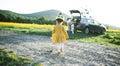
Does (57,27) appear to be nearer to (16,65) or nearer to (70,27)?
(16,65)

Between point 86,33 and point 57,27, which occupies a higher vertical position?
point 57,27

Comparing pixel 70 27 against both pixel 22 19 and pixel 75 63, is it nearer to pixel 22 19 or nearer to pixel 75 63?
pixel 75 63

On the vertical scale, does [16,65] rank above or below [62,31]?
below

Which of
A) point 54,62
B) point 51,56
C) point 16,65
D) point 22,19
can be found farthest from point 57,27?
point 22,19

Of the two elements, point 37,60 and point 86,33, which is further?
point 86,33

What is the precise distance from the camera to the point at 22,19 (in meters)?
54.7

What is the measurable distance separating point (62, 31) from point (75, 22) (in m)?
14.5

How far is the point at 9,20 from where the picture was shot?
50781 millimetres

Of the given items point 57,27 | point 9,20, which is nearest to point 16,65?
point 57,27

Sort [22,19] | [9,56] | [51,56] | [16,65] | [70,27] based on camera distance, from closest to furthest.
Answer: [16,65], [9,56], [51,56], [70,27], [22,19]

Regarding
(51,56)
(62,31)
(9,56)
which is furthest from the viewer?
(62,31)

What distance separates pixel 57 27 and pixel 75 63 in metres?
2.31

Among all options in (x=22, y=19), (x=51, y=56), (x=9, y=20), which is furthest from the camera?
(x=22, y=19)

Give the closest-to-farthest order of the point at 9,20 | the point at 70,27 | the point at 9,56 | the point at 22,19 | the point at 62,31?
1. the point at 9,56
2. the point at 62,31
3. the point at 70,27
4. the point at 9,20
5. the point at 22,19
